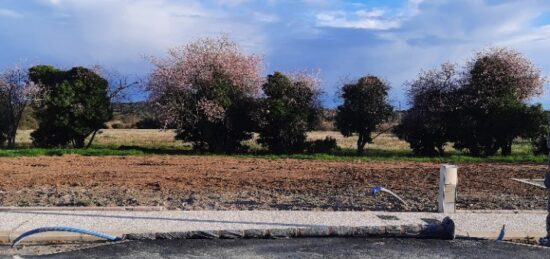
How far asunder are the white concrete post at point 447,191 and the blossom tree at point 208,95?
14.5m

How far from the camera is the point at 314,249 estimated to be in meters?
7.79

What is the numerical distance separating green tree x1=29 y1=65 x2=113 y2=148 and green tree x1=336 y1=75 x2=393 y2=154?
31.9 ft

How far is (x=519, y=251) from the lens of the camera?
7.85m

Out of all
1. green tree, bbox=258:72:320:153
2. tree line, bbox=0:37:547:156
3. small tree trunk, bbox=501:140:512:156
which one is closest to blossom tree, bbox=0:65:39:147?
tree line, bbox=0:37:547:156

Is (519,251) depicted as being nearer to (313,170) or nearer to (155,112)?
(313,170)

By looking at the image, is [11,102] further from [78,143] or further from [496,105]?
[496,105]

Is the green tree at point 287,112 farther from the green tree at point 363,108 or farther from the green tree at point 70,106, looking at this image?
the green tree at point 70,106

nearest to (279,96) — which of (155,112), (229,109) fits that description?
(229,109)

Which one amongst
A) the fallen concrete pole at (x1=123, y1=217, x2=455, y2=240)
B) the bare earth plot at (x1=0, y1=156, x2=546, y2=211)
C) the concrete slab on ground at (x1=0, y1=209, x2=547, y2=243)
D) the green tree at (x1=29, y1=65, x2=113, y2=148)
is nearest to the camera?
the fallen concrete pole at (x1=123, y1=217, x2=455, y2=240)

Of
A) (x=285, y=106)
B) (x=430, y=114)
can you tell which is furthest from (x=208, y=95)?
(x=430, y=114)

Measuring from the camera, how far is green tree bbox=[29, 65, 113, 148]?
2550 centimetres

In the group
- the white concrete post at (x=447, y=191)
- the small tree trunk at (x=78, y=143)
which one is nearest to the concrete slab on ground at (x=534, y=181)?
the white concrete post at (x=447, y=191)

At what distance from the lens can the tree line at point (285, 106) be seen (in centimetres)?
2427

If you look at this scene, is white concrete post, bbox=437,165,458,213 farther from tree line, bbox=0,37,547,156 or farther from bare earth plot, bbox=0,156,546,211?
tree line, bbox=0,37,547,156
